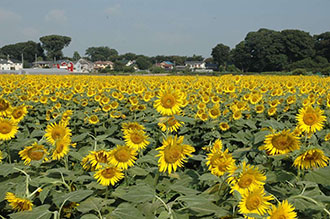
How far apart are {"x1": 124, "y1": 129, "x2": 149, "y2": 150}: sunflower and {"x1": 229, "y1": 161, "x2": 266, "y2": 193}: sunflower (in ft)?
2.35

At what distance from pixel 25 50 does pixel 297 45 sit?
9688cm

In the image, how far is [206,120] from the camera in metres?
4.14

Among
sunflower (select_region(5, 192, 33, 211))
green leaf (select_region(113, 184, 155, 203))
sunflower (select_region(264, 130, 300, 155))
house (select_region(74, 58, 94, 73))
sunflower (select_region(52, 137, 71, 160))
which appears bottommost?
sunflower (select_region(5, 192, 33, 211))

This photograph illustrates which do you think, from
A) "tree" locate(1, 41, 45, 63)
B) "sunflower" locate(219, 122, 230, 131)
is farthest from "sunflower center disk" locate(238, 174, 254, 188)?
"tree" locate(1, 41, 45, 63)

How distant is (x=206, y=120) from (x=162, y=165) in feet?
8.66

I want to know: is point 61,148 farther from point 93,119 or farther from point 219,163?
point 93,119

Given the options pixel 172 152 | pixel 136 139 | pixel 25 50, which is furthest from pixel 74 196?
pixel 25 50

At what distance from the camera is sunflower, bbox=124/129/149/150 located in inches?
77.8

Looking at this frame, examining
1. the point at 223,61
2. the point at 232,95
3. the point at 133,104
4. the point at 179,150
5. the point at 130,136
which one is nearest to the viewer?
the point at 179,150

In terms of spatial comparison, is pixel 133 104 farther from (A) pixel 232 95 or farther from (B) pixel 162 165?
(B) pixel 162 165

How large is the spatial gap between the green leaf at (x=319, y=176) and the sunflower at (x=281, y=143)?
0.16 meters

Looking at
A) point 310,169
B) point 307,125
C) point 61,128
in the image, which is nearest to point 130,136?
point 61,128

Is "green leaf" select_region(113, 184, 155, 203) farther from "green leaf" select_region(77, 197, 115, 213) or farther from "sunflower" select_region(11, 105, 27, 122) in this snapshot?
"sunflower" select_region(11, 105, 27, 122)

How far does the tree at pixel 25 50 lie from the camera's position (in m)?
115
